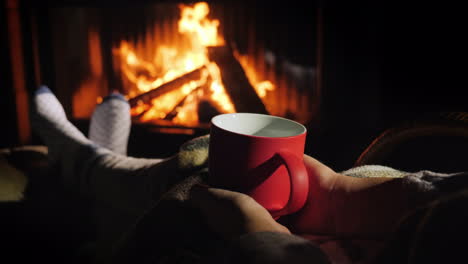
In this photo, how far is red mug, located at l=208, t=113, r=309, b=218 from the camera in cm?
42

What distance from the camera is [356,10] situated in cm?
124

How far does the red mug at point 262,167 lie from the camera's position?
16.5 inches

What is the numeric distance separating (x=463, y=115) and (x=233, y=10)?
104 cm

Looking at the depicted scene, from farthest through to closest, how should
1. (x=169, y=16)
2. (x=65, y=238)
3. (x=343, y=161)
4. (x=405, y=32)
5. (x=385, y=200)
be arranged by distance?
1. (x=169, y=16)
2. (x=343, y=161)
3. (x=405, y=32)
4. (x=65, y=238)
5. (x=385, y=200)

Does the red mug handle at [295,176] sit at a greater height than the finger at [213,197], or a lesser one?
greater

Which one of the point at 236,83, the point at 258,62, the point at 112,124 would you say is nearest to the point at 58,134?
the point at 112,124

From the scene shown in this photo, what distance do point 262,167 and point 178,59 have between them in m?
1.23

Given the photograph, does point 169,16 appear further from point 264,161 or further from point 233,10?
point 264,161

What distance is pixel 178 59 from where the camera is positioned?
1562mm

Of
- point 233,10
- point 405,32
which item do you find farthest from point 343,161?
point 233,10

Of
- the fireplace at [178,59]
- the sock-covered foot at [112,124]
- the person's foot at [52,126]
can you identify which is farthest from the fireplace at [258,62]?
the person's foot at [52,126]

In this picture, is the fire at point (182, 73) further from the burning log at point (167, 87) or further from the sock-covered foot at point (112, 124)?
the sock-covered foot at point (112, 124)

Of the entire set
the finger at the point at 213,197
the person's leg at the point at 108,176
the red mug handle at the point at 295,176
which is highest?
the red mug handle at the point at 295,176

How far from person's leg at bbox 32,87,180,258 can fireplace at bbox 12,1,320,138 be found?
406 mm
